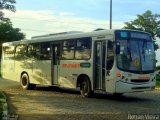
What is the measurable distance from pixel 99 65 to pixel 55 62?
4152mm

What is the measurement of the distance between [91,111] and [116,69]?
3.77 m

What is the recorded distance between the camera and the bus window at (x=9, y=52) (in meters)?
28.2

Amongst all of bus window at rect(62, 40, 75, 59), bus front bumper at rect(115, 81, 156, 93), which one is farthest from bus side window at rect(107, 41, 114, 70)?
bus window at rect(62, 40, 75, 59)

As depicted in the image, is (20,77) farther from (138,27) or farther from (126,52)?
(138,27)

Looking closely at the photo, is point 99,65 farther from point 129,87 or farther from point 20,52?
point 20,52

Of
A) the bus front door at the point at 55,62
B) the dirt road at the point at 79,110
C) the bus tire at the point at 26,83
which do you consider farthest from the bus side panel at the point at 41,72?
the dirt road at the point at 79,110

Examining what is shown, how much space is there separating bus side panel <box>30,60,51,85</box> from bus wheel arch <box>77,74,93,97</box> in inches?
119

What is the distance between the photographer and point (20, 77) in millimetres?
26703

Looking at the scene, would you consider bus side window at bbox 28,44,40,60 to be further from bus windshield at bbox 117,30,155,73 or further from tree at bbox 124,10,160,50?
tree at bbox 124,10,160,50

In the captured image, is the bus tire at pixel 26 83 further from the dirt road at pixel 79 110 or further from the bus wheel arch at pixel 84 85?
the dirt road at pixel 79 110

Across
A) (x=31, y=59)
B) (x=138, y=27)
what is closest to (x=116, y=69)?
(x=31, y=59)

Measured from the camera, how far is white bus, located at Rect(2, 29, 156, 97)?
60.3ft

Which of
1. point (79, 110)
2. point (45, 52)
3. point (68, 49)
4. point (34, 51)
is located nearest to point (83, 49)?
point (68, 49)

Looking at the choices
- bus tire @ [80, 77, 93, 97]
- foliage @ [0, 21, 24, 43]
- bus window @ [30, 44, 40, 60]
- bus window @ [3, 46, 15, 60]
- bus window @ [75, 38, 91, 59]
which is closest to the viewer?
bus tire @ [80, 77, 93, 97]
